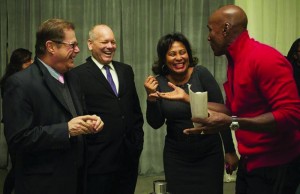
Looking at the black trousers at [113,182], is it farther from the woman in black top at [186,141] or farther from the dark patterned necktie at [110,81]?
the dark patterned necktie at [110,81]

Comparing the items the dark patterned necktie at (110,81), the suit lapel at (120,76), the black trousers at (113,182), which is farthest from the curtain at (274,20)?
the black trousers at (113,182)

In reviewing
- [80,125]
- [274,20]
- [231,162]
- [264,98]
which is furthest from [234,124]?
[274,20]

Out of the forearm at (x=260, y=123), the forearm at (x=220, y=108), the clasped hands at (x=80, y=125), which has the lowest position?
the clasped hands at (x=80, y=125)

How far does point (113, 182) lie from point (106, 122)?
1.39 ft

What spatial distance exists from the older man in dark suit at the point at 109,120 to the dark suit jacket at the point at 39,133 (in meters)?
0.62

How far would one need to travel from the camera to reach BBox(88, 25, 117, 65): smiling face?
111 inches

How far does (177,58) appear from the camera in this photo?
2.77 metres

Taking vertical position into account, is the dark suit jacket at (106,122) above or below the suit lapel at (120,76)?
below

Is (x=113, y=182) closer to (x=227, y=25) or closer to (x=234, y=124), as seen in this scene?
(x=234, y=124)

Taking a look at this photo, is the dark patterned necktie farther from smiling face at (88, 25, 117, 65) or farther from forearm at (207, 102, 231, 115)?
forearm at (207, 102, 231, 115)

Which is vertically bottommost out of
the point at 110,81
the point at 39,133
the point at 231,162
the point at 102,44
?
the point at 231,162

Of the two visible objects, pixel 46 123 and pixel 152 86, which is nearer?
pixel 46 123

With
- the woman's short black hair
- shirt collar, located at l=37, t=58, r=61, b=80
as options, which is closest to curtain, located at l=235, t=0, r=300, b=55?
the woman's short black hair

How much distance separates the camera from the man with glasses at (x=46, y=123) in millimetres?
1943
